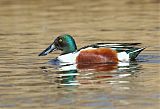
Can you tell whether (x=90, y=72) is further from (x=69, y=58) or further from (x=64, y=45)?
(x=64, y=45)

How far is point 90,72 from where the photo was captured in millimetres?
12680

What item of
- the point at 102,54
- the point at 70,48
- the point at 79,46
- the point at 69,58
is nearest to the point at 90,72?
the point at 102,54

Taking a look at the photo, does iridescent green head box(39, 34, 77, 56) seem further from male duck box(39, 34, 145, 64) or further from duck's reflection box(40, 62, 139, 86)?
duck's reflection box(40, 62, 139, 86)

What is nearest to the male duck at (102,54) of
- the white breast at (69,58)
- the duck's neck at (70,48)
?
the white breast at (69,58)

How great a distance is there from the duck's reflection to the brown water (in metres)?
0.01

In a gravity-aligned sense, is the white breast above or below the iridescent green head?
below

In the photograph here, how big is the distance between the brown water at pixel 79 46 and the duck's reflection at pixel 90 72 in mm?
14

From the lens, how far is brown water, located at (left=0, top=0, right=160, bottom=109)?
10.0m

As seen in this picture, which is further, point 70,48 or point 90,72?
point 70,48

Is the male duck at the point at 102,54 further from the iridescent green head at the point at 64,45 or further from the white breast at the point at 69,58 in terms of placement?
the iridescent green head at the point at 64,45

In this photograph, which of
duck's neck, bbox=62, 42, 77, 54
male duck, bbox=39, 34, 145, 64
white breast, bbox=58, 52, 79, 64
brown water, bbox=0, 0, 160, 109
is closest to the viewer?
brown water, bbox=0, 0, 160, 109

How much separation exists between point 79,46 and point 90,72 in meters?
3.99

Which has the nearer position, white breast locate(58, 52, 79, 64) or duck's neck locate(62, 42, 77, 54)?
white breast locate(58, 52, 79, 64)

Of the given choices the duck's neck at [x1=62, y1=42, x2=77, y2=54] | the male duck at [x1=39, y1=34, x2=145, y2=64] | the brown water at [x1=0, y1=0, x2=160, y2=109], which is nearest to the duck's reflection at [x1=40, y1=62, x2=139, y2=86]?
the brown water at [x1=0, y1=0, x2=160, y2=109]
